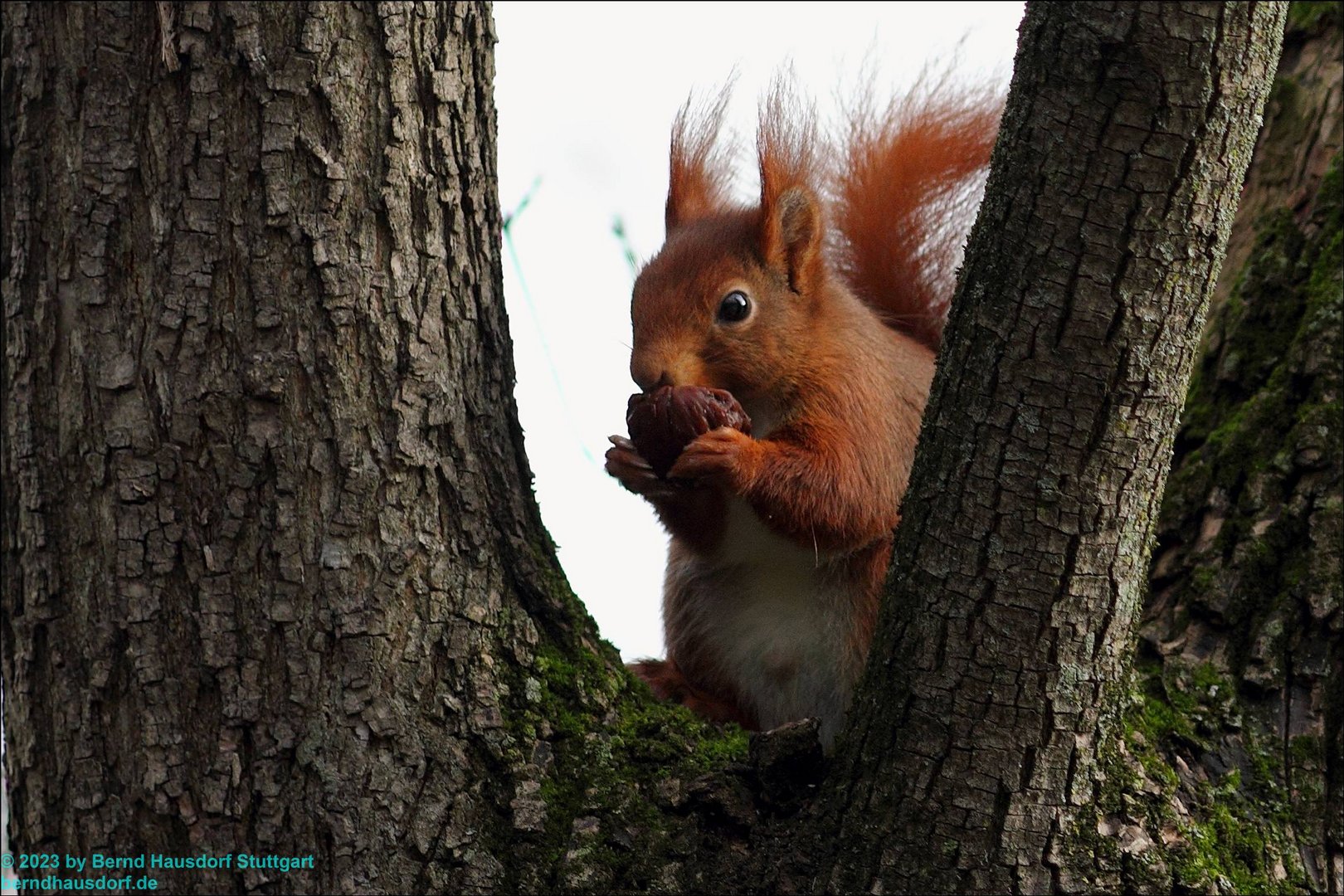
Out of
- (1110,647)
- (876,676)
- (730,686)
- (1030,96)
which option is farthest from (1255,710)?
(1030,96)

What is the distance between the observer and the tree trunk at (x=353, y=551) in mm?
1747

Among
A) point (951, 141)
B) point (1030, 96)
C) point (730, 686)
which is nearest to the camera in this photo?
point (1030, 96)

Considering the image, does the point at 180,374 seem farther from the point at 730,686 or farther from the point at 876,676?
the point at 730,686

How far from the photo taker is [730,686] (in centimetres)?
301

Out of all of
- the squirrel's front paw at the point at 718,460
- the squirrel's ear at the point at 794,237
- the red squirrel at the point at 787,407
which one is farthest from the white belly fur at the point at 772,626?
the squirrel's ear at the point at 794,237

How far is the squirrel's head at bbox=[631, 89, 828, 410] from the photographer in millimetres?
2963

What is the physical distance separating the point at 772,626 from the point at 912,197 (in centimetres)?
124

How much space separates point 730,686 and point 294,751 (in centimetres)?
136

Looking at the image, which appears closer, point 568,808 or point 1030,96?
point 1030,96

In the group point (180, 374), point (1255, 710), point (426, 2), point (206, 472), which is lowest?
point (1255, 710)

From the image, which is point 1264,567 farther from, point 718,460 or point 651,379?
point 651,379

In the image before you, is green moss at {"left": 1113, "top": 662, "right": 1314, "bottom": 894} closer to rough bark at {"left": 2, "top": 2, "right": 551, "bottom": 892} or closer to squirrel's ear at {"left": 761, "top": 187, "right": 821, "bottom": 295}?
rough bark at {"left": 2, "top": 2, "right": 551, "bottom": 892}

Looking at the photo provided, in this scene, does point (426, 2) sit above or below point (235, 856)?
above

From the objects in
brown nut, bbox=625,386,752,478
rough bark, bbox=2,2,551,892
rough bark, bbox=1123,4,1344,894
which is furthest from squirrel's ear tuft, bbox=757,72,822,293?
rough bark, bbox=2,2,551,892
